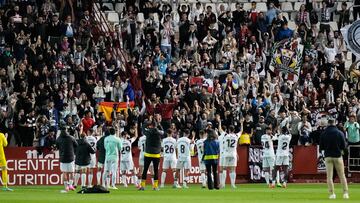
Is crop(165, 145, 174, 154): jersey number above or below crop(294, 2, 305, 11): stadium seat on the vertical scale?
below

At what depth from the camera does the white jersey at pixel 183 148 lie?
1857 inches

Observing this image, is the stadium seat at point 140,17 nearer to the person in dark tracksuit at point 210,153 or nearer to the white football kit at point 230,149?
the white football kit at point 230,149

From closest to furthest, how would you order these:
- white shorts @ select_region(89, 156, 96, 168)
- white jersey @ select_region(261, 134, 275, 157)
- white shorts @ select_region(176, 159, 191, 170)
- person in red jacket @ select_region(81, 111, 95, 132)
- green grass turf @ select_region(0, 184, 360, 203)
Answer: green grass turf @ select_region(0, 184, 360, 203) < white shorts @ select_region(89, 156, 96, 168) < white jersey @ select_region(261, 134, 275, 157) < white shorts @ select_region(176, 159, 191, 170) < person in red jacket @ select_region(81, 111, 95, 132)

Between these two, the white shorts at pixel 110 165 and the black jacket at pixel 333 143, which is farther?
the white shorts at pixel 110 165

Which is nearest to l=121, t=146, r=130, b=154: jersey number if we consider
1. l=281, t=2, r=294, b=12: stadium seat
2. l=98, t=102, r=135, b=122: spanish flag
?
l=98, t=102, r=135, b=122: spanish flag

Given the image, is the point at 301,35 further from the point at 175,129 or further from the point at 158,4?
the point at 175,129

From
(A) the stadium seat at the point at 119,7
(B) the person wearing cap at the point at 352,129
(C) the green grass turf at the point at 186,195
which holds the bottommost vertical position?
(C) the green grass turf at the point at 186,195

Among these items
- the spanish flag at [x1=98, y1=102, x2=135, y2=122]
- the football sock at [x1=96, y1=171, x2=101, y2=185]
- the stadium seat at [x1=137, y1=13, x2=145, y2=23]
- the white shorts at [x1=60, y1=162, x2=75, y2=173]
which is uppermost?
the stadium seat at [x1=137, y1=13, x2=145, y2=23]

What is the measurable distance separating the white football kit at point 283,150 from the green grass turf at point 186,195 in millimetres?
1102

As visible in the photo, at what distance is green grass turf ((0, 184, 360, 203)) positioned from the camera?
35.7 m

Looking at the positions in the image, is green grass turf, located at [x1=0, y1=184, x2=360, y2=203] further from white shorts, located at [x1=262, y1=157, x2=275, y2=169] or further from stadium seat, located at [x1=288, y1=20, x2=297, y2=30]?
stadium seat, located at [x1=288, y1=20, x2=297, y2=30]

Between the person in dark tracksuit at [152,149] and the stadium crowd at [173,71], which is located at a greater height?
the stadium crowd at [173,71]

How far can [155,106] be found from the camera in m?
50.6

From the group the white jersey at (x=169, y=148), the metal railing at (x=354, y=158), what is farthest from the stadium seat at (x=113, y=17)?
the metal railing at (x=354, y=158)
